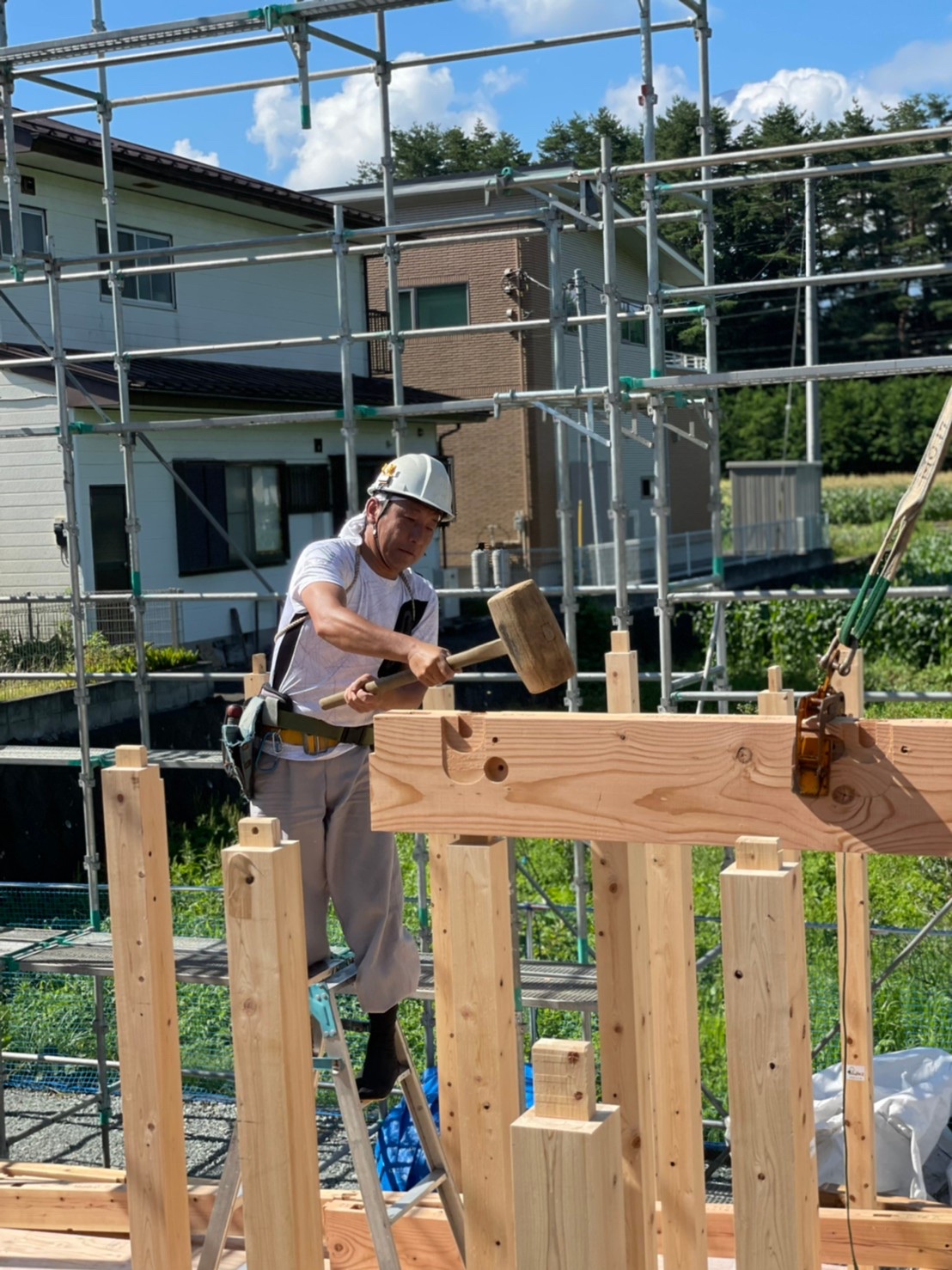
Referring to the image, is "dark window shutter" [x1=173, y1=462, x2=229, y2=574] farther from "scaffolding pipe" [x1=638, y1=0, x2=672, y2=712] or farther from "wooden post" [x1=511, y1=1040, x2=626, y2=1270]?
"wooden post" [x1=511, y1=1040, x2=626, y2=1270]

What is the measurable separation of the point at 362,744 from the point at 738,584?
19.8 meters

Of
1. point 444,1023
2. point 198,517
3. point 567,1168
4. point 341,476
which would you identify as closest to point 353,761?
point 444,1023

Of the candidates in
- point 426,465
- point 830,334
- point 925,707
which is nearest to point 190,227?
point 925,707

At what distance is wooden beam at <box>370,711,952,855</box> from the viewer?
2.01 meters

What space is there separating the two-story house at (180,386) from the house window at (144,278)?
28mm

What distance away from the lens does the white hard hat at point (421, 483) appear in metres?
3.73

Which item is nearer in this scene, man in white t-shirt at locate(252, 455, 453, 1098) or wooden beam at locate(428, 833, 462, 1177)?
man in white t-shirt at locate(252, 455, 453, 1098)

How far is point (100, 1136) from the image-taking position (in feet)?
21.8

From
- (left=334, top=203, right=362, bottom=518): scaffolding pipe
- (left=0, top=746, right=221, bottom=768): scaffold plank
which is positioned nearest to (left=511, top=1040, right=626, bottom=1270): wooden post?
(left=334, top=203, right=362, bottom=518): scaffolding pipe

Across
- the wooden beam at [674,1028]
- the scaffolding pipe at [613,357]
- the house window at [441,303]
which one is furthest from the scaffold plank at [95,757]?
the house window at [441,303]

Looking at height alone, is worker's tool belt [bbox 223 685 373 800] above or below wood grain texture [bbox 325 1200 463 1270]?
above

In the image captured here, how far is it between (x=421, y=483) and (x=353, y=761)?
2.53ft

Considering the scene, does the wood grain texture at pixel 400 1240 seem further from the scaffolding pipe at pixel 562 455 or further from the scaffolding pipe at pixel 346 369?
the scaffolding pipe at pixel 346 369

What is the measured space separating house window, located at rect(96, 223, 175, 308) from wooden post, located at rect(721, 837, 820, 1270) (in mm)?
15037
